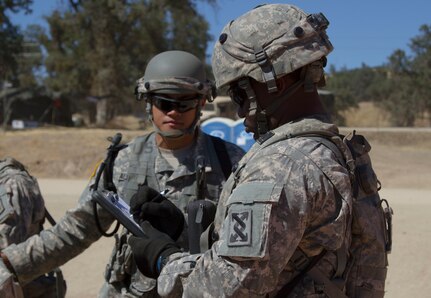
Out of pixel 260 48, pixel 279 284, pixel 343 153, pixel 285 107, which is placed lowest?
pixel 279 284

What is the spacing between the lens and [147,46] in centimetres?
3728

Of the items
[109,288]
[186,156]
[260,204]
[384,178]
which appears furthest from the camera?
[384,178]

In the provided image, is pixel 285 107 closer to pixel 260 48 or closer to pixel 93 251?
pixel 260 48

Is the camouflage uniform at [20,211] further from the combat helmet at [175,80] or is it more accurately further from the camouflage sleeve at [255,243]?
the camouflage sleeve at [255,243]

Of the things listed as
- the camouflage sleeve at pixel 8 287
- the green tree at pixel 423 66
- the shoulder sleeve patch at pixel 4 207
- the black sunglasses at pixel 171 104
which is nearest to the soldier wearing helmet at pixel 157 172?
the black sunglasses at pixel 171 104

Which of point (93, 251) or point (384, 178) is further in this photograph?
point (384, 178)

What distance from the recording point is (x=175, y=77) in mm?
3596

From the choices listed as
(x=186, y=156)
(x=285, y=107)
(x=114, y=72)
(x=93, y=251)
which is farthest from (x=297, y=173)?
(x=114, y=72)

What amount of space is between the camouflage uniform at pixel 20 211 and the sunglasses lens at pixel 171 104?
3.06ft

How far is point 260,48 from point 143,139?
1717 mm

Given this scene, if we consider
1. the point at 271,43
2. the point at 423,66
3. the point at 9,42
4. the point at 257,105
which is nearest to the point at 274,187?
the point at 257,105

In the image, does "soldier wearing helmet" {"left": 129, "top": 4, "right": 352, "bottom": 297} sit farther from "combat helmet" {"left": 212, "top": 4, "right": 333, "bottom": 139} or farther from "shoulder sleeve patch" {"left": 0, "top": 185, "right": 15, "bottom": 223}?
"shoulder sleeve patch" {"left": 0, "top": 185, "right": 15, "bottom": 223}

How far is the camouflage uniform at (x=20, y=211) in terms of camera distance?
12.0ft

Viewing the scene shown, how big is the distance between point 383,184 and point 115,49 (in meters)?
22.8
